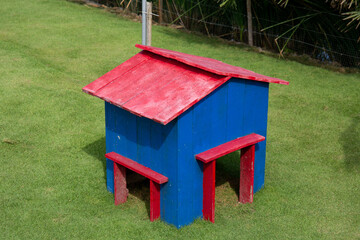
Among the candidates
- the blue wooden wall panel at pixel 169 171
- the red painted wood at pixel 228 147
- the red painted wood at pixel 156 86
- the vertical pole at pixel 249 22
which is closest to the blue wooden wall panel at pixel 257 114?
the red painted wood at pixel 228 147

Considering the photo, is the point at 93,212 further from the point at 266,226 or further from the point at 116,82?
the point at 266,226

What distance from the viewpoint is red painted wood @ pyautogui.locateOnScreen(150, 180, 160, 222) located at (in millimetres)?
5395

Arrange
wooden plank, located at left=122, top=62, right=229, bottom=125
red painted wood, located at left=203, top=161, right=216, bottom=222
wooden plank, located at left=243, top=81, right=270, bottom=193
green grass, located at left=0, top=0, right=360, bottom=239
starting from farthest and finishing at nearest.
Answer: wooden plank, located at left=243, top=81, right=270, bottom=193 → green grass, located at left=0, top=0, right=360, bottom=239 → red painted wood, located at left=203, top=161, right=216, bottom=222 → wooden plank, located at left=122, top=62, right=229, bottom=125

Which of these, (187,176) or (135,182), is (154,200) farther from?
(135,182)

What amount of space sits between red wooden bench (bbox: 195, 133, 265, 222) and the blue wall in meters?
0.06

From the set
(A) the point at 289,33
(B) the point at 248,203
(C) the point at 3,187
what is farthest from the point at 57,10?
(B) the point at 248,203

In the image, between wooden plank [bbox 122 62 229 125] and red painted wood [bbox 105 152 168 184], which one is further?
red painted wood [bbox 105 152 168 184]

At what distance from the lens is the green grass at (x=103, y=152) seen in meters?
5.47

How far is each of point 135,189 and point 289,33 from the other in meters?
6.22

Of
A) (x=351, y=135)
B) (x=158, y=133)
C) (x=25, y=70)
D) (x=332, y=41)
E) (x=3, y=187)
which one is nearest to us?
(x=158, y=133)

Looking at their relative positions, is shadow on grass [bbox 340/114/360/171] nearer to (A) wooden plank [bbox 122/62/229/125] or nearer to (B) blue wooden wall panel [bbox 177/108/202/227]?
(B) blue wooden wall panel [bbox 177/108/202/227]

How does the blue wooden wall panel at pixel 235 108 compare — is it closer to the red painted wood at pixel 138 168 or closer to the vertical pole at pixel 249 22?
the red painted wood at pixel 138 168

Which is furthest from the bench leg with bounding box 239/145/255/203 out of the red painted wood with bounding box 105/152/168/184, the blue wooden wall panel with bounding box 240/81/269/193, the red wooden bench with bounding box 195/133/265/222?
the red painted wood with bounding box 105/152/168/184

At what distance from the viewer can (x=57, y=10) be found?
13.9m
